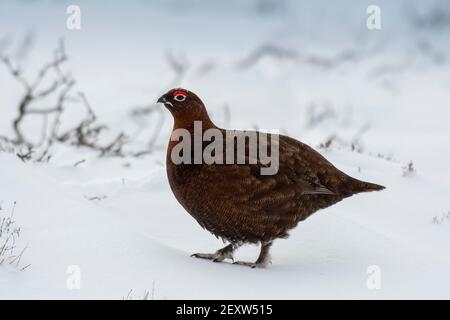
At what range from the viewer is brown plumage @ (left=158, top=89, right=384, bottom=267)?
494 centimetres

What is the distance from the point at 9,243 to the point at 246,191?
1643 mm

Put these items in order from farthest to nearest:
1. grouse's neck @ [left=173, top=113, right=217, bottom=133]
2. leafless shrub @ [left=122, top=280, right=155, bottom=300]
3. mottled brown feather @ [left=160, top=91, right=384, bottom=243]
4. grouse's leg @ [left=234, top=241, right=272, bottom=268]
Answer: grouse's leg @ [left=234, top=241, right=272, bottom=268] → grouse's neck @ [left=173, top=113, right=217, bottom=133] → mottled brown feather @ [left=160, top=91, right=384, bottom=243] → leafless shrub @ [left=122, top=280, right=155, bottom=300]

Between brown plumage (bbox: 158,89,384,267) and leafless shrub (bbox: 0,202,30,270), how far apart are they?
44.4 inches

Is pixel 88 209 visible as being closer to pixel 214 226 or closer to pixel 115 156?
pixel 214 226

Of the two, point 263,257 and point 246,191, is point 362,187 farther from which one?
point 246,191

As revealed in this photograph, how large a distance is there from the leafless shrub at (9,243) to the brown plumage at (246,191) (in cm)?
113

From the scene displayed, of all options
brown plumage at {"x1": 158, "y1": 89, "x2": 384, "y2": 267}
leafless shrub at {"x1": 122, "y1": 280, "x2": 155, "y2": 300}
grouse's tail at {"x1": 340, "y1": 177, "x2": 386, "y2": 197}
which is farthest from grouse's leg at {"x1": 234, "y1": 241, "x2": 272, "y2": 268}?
leafless shrub at {"x1": 122, "y1": 280, "x2": 155, "y2": 300}

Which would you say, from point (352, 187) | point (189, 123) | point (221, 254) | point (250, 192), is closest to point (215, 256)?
point (221, 254)

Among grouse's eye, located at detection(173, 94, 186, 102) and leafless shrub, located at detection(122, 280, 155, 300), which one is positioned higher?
grouse's eye, located at detection(173, 94, 186, 102)

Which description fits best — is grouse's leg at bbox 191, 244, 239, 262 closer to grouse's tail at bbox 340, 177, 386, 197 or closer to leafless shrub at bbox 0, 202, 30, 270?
grouse's tail at bbox 340, 177, 386, 197
